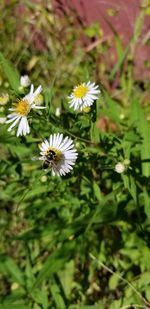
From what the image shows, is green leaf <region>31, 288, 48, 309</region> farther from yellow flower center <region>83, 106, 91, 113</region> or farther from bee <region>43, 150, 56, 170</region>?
yellow flower center <region>83, 106, 91, 113</region>

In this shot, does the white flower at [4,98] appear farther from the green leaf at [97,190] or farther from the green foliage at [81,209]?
the green leaf at [97,190]

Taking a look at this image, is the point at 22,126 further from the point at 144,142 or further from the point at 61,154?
the point at 144,142

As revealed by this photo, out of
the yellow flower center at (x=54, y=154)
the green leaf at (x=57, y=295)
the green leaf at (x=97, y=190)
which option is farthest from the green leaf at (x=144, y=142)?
the green leaf at (x=57, y=295)

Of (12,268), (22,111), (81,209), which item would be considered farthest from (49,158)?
(12,268)

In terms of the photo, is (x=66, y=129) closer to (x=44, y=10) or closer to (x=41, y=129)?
(x=41, y=129)

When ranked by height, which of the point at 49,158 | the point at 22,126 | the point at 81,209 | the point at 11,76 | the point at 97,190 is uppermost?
the point at 11,76

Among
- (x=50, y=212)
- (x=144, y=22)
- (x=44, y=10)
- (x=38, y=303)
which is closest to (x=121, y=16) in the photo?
(x=144, y=22)

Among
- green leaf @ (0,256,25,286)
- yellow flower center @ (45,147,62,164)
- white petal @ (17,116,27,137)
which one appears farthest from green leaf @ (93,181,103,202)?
green leaf @ (0,256,25,286)

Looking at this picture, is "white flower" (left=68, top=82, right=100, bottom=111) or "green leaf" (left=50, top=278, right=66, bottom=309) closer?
"white flower" (left=68, top=82, right=100, bottom=111)
